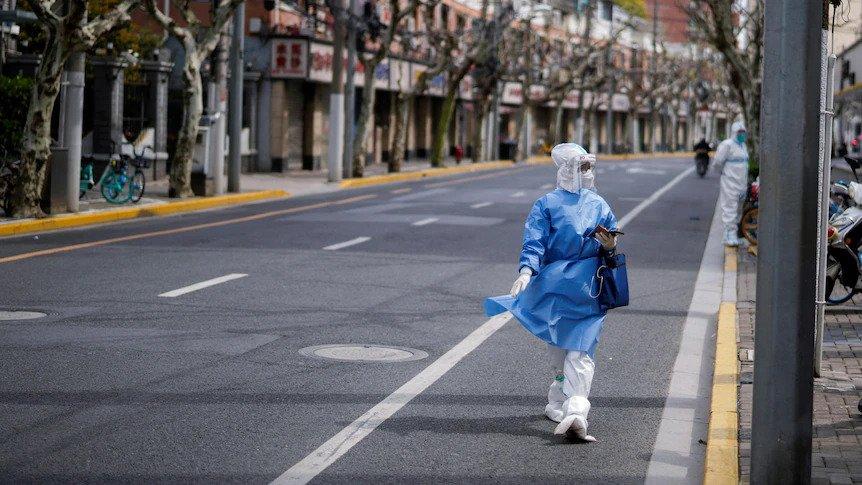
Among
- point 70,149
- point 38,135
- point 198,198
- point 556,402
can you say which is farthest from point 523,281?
point 198,198

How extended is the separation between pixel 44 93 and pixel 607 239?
1517 centimetres

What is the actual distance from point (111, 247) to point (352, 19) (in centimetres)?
2340

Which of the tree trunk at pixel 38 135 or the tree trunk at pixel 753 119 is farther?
the tree trunk at pixel 753 119

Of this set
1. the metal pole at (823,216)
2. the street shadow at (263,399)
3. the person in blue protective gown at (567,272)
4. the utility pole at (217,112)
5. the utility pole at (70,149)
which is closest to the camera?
the person in blue protective gown at (567,272)

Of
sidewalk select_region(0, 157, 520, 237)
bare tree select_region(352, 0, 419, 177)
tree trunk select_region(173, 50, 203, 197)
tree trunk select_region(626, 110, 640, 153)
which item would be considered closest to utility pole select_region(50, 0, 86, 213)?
sidewalk select_region(0, 157, 520, 237)

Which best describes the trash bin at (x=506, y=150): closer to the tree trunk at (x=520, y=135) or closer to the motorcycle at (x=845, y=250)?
the tree trunk at (x=520, y=135)

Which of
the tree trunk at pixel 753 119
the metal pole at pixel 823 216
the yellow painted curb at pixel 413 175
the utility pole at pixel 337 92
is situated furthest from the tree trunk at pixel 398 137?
the metal pole at pixel 823 216

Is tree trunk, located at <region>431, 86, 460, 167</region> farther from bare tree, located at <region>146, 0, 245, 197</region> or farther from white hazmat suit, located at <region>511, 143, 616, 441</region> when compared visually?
white hazmat suit, located at <region>511, 143, 616, 441</region>

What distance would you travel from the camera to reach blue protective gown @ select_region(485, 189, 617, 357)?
26.0 ft

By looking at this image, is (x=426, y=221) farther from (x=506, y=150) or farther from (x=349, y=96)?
(x=506, y=150)

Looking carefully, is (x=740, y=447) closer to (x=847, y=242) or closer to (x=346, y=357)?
(x=346, y=357)

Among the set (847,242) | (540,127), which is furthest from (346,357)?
(540,127)

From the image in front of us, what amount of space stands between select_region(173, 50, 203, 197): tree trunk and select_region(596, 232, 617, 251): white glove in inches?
844

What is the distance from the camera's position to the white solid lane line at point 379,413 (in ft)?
22.4
